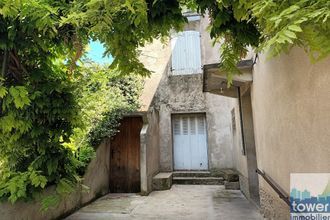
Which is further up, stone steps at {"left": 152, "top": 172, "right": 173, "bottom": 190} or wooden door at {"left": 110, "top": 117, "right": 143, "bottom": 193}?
wooden door at {"left": 110, "top": 117, "right": 143, "bottom": 193}

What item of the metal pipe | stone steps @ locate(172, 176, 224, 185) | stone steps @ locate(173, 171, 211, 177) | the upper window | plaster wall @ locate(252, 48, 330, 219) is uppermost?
the upper window

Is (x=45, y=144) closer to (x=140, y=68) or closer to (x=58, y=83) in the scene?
(x=58, y=83)

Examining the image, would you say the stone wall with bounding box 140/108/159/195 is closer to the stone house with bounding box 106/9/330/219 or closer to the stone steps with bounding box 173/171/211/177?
the stone house with bounding box 106/9/330/219

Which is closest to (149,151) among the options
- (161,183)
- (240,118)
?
(161,183)

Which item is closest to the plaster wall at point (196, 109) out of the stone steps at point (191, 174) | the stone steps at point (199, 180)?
the stone steps at point (191, 174)

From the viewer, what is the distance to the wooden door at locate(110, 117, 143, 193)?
28.0ft

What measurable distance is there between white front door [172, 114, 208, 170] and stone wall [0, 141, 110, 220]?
2.96 metres

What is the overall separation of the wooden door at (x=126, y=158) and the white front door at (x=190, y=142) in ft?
6.65

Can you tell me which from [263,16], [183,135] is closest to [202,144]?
[183,135]

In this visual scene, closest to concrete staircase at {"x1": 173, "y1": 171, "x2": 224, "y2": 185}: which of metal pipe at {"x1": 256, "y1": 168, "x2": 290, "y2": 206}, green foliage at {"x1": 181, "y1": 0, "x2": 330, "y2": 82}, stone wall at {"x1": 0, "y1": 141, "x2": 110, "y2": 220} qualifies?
stone wall at {"x1": 0, "y1": 141, "x2": 110, "y2": 220}

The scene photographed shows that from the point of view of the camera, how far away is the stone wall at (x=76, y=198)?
3881 mm

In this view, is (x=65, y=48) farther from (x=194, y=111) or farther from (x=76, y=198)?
(x=194, y=111)

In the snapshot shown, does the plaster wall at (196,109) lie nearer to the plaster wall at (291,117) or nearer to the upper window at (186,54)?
the upper window at (186,54)

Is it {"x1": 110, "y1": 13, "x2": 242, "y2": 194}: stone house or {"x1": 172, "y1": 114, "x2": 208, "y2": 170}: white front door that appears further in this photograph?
{"x1": 172, "y1": 114, "x2": 208, "y2": 170}: white front door
